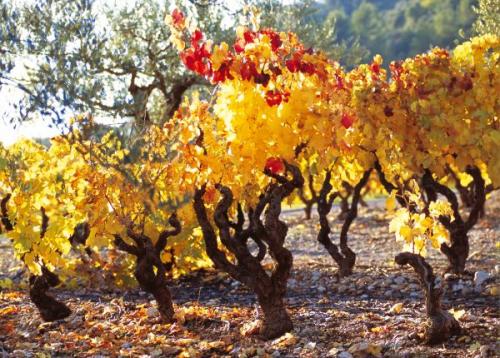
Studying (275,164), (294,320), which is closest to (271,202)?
(275,164)

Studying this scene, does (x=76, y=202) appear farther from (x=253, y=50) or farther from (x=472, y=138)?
(x=472, y=138)

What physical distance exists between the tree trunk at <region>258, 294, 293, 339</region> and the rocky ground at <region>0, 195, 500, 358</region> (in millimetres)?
164

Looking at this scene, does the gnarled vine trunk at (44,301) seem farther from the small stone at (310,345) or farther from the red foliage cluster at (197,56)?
the small stone at (310,345)

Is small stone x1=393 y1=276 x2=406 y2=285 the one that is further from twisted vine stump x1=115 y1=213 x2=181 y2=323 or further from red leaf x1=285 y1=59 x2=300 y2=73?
red leaf x1=285 y1=59 x2=300 y2=73

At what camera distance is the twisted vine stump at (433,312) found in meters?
5.85

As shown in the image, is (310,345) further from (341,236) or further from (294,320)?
(341,236)

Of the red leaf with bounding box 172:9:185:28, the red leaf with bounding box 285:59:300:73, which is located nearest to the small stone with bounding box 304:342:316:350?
the red leaf with bounding box 285:59:300:73

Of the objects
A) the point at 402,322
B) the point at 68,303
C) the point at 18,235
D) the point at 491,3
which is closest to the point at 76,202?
the point at 18,235

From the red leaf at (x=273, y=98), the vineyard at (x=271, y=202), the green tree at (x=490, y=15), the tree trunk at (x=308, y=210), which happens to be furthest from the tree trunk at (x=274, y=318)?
the tree trunk at (x=308, y=210)

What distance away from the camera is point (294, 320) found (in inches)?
287

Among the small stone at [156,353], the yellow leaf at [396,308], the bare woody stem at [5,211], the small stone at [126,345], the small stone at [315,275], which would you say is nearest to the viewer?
the small stone at [156,353]

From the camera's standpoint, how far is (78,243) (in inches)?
459

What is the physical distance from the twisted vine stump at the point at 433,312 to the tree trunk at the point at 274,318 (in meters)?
1.38

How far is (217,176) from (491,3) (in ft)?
27.3
